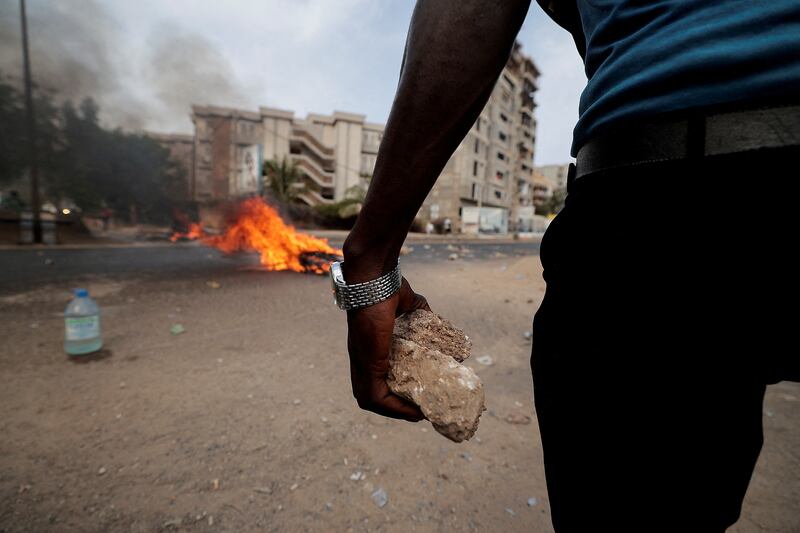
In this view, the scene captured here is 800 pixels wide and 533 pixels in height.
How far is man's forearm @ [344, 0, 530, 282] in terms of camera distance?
765mm

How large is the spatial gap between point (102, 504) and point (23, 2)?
18.9 m

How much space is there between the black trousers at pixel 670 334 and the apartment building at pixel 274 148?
1645 inches

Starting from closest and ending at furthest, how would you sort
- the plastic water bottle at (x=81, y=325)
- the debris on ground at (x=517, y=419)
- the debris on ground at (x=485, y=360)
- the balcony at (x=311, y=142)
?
the debris on ground at (x=517, y=419), the plastic water bottle at (x=81, y=325), the debris on ground at (x=485, y=360), the balcony at (x=311, y=142)

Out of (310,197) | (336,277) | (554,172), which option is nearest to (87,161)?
(310,197)

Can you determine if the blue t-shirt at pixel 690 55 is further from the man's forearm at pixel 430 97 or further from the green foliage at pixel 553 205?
the green foliage at pixel 553 205

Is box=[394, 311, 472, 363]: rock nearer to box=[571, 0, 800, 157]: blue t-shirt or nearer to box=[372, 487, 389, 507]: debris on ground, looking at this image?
box=[571, 0, 800, 157]: blue t-shirt

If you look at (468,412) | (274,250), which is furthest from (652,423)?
(274,250)

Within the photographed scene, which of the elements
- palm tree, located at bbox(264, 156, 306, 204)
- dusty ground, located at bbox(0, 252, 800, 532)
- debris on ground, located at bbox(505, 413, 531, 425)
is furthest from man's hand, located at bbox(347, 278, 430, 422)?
palm tree, located at bbox(264, 156, 306, 204)

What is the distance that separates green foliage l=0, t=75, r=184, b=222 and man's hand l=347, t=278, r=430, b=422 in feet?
75.2

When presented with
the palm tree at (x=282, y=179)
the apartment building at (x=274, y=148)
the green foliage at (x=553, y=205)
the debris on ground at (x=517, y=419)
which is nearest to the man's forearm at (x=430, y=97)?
the debris on ground at (x=517, y=419)

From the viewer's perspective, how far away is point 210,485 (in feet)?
5.92

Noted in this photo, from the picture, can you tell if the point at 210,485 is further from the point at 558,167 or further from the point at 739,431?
the point at 558,167

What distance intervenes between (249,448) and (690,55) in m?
2.40

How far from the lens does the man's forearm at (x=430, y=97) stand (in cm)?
77
